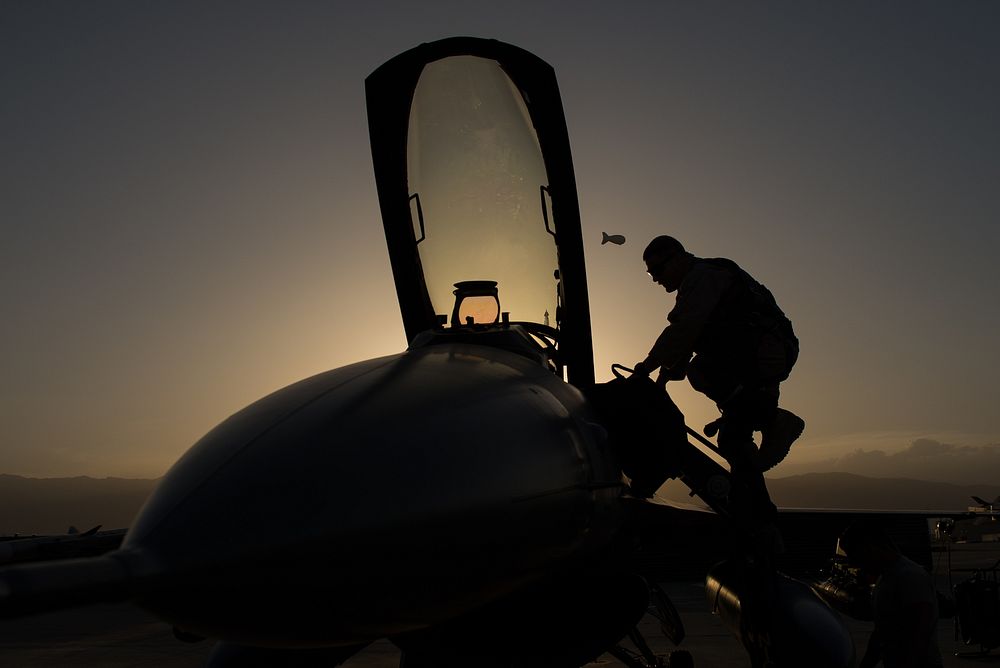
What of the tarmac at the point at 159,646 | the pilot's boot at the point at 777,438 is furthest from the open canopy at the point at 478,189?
the tarmac at the point at 159,646

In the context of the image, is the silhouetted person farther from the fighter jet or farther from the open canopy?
the open canopy

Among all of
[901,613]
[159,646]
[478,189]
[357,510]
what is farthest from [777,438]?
[159,646]

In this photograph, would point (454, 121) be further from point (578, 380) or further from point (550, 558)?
point (550, 558)

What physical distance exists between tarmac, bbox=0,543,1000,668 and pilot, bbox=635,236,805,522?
352 centimetres

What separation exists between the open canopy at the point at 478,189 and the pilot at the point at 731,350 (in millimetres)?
691

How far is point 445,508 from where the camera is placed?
207 cm

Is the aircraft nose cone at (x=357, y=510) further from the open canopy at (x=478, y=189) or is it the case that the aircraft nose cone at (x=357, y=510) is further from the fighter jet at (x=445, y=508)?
the open canopy at (x=478, y=189)

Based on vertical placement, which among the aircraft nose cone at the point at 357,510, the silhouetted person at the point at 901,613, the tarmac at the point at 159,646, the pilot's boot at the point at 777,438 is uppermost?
the aircraft nose cone at the point at 357,510

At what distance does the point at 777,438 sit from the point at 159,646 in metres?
9.72

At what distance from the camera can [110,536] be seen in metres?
3.73

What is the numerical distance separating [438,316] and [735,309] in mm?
1833

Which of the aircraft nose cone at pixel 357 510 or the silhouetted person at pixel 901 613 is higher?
the aircraft nose cone at pixel 357 510

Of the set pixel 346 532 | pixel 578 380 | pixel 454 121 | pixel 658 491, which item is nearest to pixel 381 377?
pixel 346 532

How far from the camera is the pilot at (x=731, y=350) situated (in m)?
4.34
